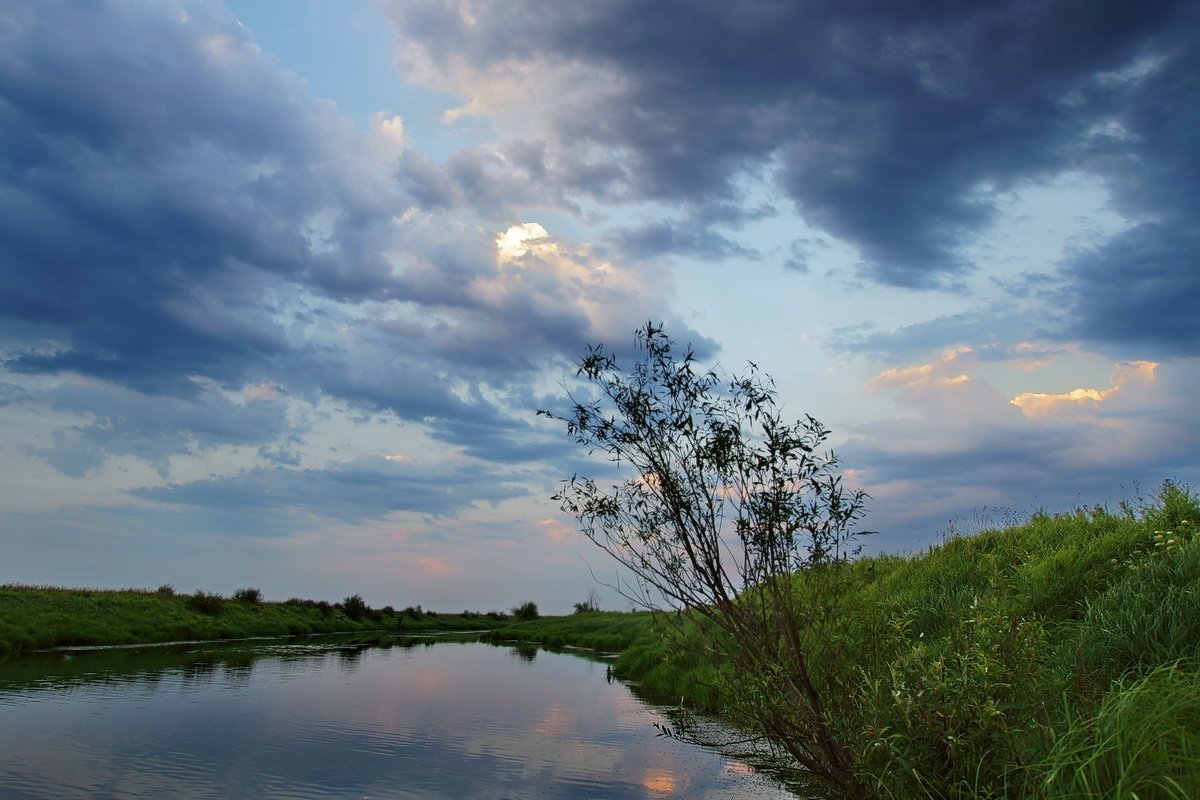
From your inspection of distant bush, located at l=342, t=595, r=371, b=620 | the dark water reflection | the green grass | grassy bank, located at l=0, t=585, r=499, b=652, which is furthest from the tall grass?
distant bush, located at l=342, t=595, r=371, b=620

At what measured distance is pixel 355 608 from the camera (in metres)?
79.9

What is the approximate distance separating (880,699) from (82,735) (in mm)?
18670

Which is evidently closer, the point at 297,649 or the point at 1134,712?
the point at 1134,712

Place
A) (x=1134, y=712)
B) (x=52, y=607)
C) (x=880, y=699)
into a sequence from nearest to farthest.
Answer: (x=1134, y=712) < (x=880, y=699) < (x=52, y=607)


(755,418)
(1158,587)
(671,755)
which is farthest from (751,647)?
(671,755)

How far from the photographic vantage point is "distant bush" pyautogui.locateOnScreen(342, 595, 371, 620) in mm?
79062

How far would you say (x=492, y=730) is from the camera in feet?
74.4

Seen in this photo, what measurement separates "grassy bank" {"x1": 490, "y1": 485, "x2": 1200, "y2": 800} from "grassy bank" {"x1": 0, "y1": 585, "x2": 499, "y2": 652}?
3925 centimetres

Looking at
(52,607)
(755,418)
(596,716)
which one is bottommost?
(596,716)

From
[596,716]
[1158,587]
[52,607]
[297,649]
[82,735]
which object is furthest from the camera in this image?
[297,649]

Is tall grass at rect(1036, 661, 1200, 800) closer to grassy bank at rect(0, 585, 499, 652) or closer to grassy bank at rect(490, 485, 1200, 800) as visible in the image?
grassy bank at rect(490, 485, 1200, 800)

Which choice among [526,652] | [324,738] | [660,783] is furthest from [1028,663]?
[526,652]

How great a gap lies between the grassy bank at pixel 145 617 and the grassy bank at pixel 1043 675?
3925cm

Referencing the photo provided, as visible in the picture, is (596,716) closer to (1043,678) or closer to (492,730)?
(492,730)
